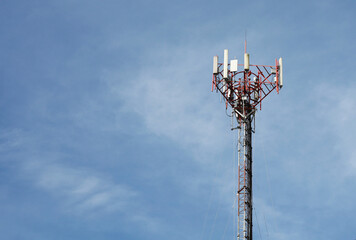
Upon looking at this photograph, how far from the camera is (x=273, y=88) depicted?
143875 millimetres

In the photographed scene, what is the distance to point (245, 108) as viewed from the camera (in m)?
143

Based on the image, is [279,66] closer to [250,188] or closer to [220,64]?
[220,64]

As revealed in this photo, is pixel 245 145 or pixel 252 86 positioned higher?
pixel 252 86

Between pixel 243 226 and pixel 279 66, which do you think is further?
pixel 279 66

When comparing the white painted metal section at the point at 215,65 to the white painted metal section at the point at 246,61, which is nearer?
the white painted metal section at the point at 246,61

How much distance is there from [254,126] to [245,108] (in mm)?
3088

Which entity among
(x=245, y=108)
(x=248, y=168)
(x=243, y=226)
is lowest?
(x=243, y=226)

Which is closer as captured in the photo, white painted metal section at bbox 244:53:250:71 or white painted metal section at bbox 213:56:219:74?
white painted metal section at bbox 244:53:250:71

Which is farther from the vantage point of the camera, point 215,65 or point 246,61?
point 215,65

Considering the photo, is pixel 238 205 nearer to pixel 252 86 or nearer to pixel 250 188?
pixel 250 188

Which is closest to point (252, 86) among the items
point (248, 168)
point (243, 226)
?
point (248, 168)

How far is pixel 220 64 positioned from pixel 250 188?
2005cm

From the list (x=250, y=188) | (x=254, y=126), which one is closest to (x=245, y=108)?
(x=254, y=126)

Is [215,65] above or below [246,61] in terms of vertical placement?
below
